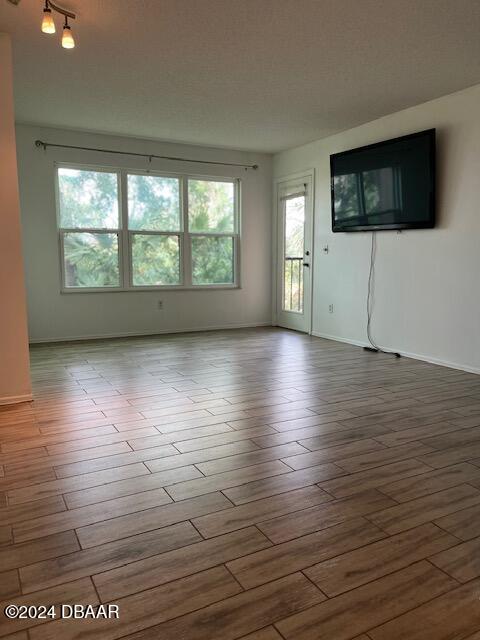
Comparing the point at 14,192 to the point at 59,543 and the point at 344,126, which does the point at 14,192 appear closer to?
the point at 59,543

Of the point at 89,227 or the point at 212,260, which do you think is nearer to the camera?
the point at 89,227

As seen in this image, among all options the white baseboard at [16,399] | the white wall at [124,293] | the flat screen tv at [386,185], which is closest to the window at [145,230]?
the white wall at [124,293]

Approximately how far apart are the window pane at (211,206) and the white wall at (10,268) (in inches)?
134

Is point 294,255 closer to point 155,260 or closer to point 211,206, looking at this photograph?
point 211,206

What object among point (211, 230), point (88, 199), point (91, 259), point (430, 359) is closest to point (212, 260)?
point (211, 230)

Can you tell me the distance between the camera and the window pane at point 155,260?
6324 millimetres

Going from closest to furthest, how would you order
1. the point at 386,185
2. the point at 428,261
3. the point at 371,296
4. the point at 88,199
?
the point at 428,261
the point at 386,185
the point at 371,296
the point at 88,199

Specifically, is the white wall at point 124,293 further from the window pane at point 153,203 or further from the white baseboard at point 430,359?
the white baseboard at point 430,359

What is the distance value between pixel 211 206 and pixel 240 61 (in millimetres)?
3215

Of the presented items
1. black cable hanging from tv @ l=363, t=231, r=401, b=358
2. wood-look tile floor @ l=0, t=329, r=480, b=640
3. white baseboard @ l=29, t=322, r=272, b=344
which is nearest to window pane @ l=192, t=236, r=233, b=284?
white baseboard @ l=29, t=322, r=272, b=344

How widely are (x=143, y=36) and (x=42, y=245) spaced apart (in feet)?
10.5

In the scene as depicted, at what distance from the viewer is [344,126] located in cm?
544

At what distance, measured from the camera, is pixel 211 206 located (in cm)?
676

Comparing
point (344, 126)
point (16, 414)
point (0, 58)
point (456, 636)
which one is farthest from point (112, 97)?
point (456, 636)
